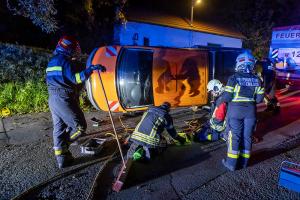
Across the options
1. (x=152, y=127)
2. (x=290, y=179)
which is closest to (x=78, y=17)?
(x=152, y=127)

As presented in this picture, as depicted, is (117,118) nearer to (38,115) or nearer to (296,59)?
(38,115)

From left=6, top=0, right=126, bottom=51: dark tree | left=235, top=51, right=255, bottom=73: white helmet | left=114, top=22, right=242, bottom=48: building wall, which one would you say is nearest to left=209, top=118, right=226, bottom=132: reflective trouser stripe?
left=235, top=51, right=255, bottom=73: white helmet

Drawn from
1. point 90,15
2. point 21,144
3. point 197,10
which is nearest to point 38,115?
point 21,144

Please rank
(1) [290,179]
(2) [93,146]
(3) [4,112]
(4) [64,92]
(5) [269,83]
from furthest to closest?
(5) [269,83]
(3) [4,112]
(2) [93,146]
(4) [64,92]
(1) [290,179]

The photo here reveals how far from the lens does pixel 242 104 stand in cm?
370

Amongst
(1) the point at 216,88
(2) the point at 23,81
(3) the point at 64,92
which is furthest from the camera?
(2) the point at 23,81

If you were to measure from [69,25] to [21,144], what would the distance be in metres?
7.44

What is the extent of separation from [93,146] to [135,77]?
1.63 metres

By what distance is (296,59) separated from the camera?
10477 millimetres

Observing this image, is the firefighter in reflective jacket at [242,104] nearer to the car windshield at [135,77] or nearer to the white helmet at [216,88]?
the white helmet at [216,88]

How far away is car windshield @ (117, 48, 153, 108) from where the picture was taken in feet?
16.4

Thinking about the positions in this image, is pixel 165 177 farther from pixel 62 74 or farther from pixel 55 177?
pixel 62 74

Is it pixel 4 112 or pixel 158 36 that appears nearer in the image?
pixel 4 112

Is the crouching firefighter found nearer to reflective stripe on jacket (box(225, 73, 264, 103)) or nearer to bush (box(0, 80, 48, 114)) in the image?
reflective stripe on jacket (box(225, 73, 264, 103))
